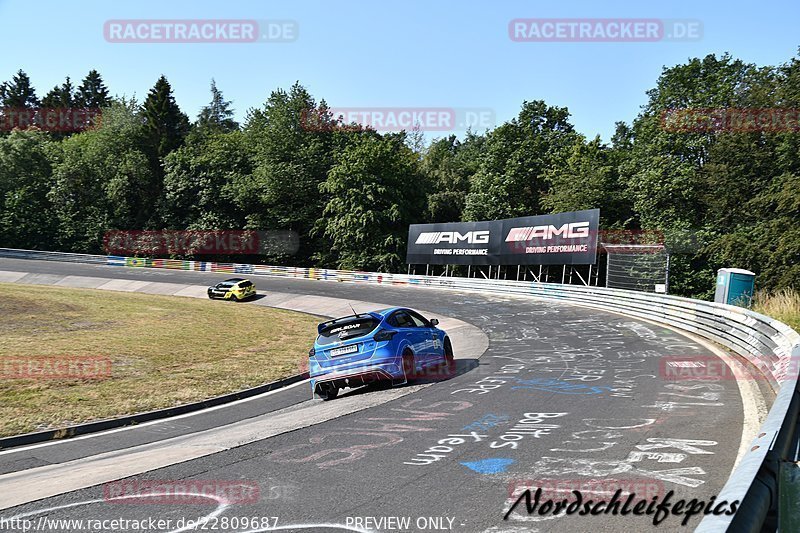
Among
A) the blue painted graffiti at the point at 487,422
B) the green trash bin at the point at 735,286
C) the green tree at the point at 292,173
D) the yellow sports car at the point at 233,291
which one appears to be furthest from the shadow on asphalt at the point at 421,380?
the green tree at the point at 292,173

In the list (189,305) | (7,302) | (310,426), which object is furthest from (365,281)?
(310,426)

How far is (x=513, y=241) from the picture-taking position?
39688 mm

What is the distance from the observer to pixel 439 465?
699 cm

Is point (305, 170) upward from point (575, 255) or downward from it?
upward

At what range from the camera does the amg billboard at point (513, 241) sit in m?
34.2

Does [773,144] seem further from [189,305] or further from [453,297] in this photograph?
[189,305]

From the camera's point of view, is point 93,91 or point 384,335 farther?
point 93,91

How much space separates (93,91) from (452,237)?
117922 millimetres

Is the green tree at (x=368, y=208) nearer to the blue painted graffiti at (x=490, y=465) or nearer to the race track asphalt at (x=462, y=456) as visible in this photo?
the race track asphalt at (x=462, y=456)

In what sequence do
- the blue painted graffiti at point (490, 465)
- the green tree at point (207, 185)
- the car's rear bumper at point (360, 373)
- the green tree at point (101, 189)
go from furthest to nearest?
the green tree at point (101, 189)
the green tree at point (207, 185)
the car's rear bumper at point (360, 373)
the blue painted graffiti at point (490, 465)

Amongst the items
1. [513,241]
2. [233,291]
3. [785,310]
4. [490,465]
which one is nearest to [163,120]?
[233,291]

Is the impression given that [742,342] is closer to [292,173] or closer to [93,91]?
[292,173]

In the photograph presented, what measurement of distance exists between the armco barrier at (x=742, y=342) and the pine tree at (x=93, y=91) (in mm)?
105708

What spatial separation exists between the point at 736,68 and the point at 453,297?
114 feet
